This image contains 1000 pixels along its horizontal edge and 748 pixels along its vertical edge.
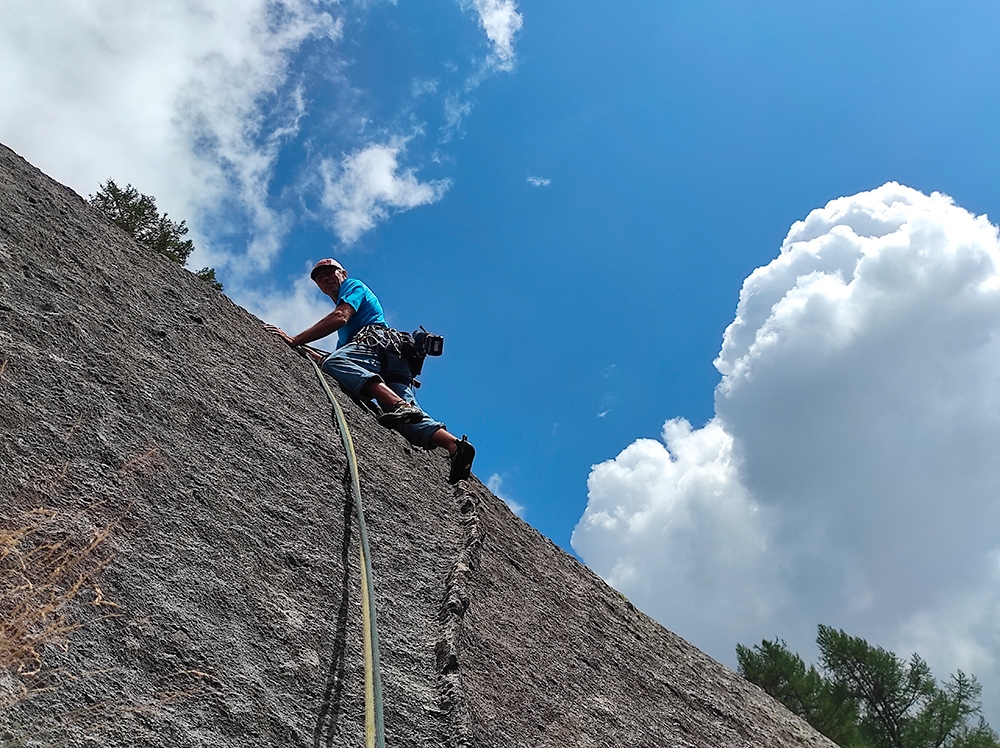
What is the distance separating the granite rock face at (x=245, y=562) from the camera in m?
2.06

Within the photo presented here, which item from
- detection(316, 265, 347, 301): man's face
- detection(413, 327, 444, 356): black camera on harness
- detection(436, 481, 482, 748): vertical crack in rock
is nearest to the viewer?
detection(436, 481, 482, 748): vertical crack in rock

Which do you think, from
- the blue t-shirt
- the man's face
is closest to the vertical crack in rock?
the blue t-shirt

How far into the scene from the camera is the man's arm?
12.6 feet

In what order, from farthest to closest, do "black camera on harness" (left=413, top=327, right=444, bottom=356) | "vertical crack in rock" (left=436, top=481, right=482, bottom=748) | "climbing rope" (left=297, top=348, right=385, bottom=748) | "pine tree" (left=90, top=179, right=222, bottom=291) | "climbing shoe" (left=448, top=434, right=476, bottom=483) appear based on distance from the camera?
"pine tree" (left=90, top=179, right=222, bottom=291), "black camera on harness" (left=413, top=327, right=444, bottom=356), "climbing shoe" (left=448, top=434, right=476, bottom=483), "vertical crack in rock" (left=436, top=481, right=482, bottom=748), "climbing rope" (left=297, top=348, right=385, bottom=748)

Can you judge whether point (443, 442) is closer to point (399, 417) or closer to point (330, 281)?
point (399, 417)

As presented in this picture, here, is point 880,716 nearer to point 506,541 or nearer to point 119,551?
point 506,541

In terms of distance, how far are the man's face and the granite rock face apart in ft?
3.43

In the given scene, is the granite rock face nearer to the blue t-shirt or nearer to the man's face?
the blue t-shirt

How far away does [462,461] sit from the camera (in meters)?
3.74

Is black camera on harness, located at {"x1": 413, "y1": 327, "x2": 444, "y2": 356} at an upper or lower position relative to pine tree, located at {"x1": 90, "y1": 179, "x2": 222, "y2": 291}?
lower

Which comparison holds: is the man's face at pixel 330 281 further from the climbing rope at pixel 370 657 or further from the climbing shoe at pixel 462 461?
the climbing rope at pixel 370 657

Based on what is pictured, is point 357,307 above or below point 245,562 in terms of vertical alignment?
above

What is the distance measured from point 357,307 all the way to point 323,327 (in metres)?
0.31

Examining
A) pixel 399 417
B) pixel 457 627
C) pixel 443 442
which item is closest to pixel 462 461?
pixel 443 442
